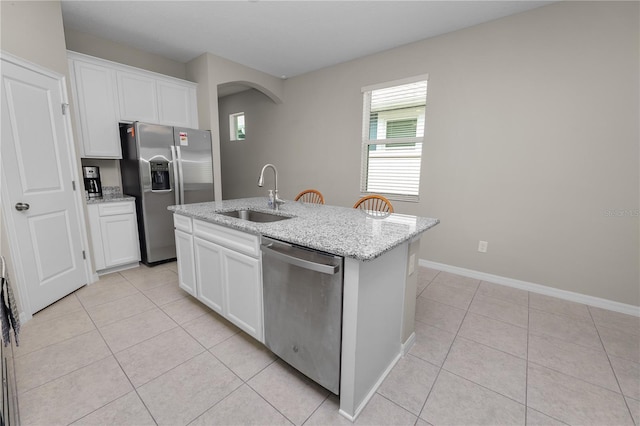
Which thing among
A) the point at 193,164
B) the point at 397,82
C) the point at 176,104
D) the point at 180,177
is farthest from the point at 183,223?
the point at 397,82

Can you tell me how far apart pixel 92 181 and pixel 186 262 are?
1.90 m

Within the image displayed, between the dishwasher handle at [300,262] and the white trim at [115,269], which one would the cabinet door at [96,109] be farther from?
the dishwasher handle at [300,262]

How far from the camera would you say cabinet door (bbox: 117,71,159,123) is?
309 cm

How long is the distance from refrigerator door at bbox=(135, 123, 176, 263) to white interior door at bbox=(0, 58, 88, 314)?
23.0 inches

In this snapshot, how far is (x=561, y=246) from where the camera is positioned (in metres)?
2.50

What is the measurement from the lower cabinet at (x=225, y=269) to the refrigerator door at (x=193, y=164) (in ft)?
4.15

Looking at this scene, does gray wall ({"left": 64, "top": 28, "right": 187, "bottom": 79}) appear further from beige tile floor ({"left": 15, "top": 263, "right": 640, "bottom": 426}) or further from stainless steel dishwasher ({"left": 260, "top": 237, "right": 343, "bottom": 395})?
stainless steel dishwasher ({"left": 260, "top": 237, "right": 343, "bottom": 395})

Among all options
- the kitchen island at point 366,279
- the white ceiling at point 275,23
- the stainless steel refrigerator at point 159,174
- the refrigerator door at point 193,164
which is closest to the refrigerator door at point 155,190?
the stainless steel refrigerator at point 159,174

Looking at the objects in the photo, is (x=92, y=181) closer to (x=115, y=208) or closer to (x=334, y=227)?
(x=115, y=208)

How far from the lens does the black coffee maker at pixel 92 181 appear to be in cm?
308

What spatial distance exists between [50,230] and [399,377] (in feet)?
9.89

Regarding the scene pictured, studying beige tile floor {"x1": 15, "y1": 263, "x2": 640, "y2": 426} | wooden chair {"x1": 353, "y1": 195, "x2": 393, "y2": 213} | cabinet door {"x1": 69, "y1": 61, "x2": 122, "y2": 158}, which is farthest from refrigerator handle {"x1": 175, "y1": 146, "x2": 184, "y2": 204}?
wooden chair {"x1": 353, "y1": 195, "x2": 393, "y2": 213}

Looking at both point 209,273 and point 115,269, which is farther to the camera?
point 115,269

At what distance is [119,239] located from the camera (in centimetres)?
303
